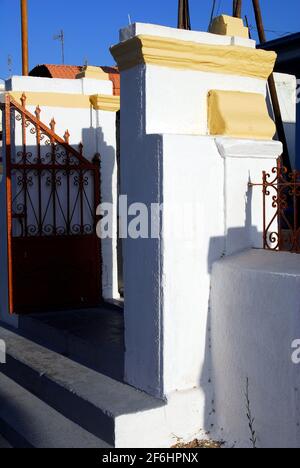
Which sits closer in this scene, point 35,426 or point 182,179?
point 182,179

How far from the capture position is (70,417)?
4406mm

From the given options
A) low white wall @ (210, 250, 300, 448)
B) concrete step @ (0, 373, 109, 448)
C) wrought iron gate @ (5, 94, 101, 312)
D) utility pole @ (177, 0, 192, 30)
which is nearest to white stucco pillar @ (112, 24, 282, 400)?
low white wall @ (210, 250, 300, 448)

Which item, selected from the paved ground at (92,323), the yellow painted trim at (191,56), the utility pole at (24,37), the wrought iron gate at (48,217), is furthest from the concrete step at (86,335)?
the utility pole at (24,37)

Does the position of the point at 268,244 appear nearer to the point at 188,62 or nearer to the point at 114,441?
the point at 188,62

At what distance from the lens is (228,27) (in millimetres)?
4617

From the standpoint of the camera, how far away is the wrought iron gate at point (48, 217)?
676 centimetres

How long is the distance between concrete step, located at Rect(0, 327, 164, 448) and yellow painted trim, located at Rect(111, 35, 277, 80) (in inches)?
93.0

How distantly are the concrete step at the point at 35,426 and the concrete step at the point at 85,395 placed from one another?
0.06m

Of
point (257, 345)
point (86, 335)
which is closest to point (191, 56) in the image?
point (257, 345)

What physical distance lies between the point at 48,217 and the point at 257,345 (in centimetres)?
379

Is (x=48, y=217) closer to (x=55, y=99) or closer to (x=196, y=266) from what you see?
(x=55, y=99)

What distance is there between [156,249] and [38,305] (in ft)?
10.3

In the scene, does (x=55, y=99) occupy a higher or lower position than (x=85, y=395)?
higher

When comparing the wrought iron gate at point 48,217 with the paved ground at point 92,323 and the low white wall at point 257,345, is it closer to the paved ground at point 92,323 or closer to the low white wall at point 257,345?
the paved ground at point 92,323
